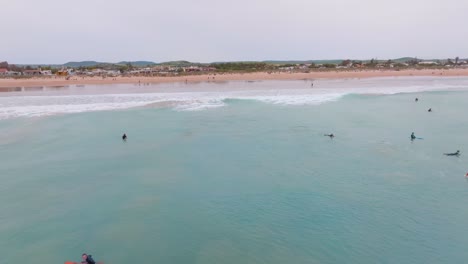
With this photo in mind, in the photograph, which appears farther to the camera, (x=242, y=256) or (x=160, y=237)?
(x=160, y=237)

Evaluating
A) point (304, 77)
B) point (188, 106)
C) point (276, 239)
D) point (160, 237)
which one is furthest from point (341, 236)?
point (304, 77)

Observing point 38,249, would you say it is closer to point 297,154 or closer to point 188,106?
point 297,154

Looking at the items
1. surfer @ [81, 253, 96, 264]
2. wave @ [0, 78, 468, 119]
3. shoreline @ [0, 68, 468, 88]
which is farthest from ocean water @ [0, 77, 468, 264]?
shoreline @ [0, 68, 468, 88]

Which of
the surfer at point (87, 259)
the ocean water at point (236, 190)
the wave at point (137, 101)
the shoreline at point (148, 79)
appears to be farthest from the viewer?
the shoreline at point (148, 79)

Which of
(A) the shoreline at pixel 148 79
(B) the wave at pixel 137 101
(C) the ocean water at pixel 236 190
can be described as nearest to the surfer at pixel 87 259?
(C) the ocean water at pixel 236 190

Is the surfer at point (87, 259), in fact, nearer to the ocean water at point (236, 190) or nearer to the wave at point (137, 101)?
the ocean water at point (236, 190)

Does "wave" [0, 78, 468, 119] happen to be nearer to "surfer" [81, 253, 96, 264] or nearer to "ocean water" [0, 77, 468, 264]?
"ocean water" [0, 77, 468, 264]

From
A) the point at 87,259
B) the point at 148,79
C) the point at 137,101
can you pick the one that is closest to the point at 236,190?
the point at 87,259

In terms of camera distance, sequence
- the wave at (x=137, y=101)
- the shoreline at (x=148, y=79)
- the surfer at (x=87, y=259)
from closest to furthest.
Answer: the surfer at (x=87, y=259) → the wave at (x=137, y=101) → the shoreline at (x=148, y=79)
